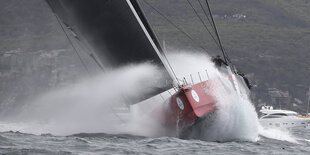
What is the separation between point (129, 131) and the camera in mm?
16438

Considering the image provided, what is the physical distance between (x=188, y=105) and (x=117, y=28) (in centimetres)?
317

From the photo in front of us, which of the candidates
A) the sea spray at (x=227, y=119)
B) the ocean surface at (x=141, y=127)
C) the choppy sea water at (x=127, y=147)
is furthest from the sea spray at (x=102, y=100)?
the choppy sea water at (x=127, y=147)

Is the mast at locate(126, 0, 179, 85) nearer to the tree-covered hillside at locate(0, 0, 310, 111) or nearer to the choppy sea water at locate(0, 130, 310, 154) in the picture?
the choppy sea water at locate(0, 130, 310, 154)

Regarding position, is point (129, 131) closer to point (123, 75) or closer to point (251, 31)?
point (123, 75)

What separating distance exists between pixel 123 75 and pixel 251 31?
75257 millimetres

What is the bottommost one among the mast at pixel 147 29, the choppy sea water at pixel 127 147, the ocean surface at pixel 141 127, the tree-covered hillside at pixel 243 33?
the choppy sea water at pixel 127 147

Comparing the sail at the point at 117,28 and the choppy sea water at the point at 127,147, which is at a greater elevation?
the sail at the point at 117,28

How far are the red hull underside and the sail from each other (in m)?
1.10

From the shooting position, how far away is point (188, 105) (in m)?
14.5

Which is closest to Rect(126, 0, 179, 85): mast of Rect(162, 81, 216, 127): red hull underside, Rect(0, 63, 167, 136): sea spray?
Rect(0, 63, 167, 136): sea spray

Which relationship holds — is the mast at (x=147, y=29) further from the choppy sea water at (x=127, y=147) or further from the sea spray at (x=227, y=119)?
the choppy sea water at (x=127, y=147)

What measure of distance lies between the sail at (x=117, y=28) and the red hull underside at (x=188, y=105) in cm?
110

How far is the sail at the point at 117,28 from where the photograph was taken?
51.8 feet

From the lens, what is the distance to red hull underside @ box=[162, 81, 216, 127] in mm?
14539
